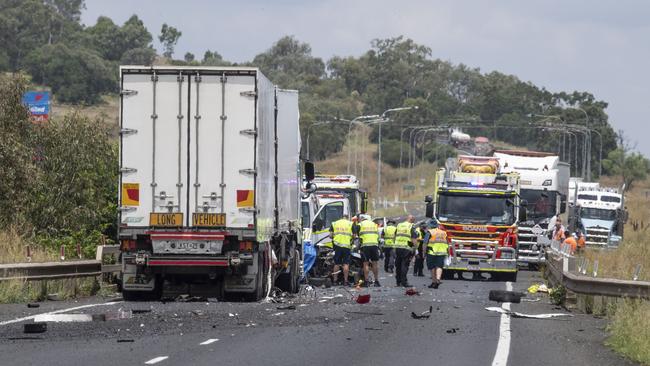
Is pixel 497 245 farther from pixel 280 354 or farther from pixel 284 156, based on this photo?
pixel 280 354

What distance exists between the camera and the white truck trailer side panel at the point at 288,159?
23.1 metres

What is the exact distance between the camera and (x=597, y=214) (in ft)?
199

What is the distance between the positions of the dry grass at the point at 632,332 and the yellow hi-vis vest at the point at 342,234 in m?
11.9

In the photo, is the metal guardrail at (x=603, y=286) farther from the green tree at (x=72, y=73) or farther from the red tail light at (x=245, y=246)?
the green tree at (x=72, y=73)

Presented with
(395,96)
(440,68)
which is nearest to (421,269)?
(395,96)

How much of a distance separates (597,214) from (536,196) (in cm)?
1831

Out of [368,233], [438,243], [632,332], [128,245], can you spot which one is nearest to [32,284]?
[128,245]

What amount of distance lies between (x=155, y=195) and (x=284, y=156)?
13.4 ft

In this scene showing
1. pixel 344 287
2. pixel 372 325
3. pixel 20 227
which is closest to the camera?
pixel 372 325

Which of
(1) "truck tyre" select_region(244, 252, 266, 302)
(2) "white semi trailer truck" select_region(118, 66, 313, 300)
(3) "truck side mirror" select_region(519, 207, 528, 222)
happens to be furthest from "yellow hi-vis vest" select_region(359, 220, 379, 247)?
(2) "white semi trailer truck" select_region(118, 66, 313, 300)

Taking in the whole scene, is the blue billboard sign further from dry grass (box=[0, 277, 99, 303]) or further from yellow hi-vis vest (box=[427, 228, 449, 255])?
dry grass (box=[0, 277, 99, 303])

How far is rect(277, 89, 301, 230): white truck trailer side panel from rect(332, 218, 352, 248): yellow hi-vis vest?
3.73m

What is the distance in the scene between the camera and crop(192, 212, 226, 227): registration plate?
794 inches

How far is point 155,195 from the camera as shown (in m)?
20.2
